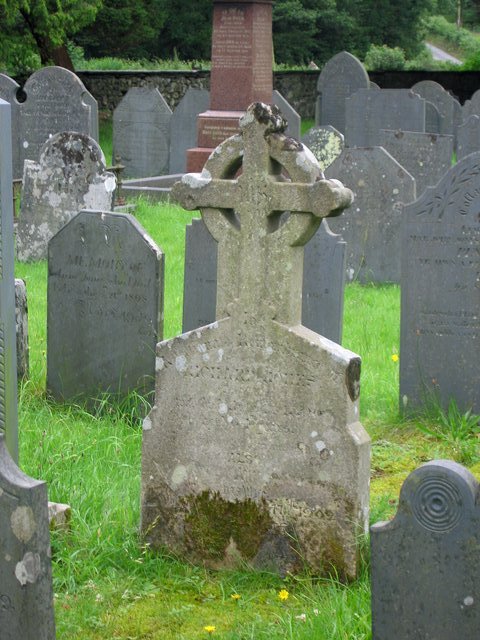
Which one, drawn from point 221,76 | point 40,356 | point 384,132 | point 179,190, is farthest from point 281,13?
point 179,190

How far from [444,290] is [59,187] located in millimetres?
5342

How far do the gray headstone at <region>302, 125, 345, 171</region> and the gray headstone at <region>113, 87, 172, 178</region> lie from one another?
16.2 ft

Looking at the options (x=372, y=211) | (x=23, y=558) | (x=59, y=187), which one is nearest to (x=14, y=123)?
(x=59, y=187)

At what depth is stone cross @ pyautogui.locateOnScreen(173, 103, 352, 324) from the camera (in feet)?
15.1

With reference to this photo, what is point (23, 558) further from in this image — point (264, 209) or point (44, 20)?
point (44, 20)

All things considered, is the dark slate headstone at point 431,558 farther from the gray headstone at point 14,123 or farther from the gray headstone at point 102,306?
the gray headstone at point 14,123

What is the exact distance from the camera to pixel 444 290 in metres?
6.71

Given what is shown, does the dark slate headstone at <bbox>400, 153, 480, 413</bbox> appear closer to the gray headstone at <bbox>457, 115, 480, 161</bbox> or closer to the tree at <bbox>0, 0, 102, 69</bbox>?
the gray headstone at <bbox>457, 115, 480, 161</bbox>

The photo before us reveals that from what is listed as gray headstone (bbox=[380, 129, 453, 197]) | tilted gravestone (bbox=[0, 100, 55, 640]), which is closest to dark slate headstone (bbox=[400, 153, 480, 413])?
tilted gravestone (bbox=[0, 100, 55, 640])

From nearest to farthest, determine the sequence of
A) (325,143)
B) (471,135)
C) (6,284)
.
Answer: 1. (6,284)
2. (325,143)
3. (471,135)

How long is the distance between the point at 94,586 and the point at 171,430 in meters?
0.73

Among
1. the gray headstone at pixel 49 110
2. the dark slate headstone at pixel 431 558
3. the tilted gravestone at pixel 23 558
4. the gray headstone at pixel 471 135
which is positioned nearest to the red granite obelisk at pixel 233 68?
the gray headstone at pixel 49 110

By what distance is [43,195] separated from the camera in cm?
1122

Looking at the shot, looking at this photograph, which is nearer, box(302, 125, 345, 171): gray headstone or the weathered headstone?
the weathered headstone
